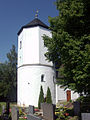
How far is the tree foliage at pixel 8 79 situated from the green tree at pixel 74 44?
2501cm

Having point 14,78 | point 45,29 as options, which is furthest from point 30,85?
point 14,78

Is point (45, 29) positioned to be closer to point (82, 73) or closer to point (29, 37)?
point (29, 37)

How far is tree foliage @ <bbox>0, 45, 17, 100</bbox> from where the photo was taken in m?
34.1

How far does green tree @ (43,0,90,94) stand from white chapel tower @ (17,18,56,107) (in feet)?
46.2

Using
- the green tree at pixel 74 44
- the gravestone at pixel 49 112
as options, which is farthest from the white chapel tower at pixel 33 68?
the green tree at pixel 74 44

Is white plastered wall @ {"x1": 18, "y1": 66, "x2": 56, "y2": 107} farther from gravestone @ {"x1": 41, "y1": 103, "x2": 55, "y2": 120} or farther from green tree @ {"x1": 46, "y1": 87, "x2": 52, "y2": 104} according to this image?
gravestone @ {"x1": 41, "y1": 103, "x2": 55, "y2": 120}

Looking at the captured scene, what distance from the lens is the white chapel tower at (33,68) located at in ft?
81.7

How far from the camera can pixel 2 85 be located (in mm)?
34188

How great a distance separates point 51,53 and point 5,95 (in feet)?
81.8

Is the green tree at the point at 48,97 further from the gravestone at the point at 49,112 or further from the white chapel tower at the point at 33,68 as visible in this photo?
the gravestone at the point at 49,112

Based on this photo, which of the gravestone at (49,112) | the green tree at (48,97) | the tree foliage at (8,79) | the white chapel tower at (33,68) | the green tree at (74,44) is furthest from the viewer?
the tree foliage at (8,79)

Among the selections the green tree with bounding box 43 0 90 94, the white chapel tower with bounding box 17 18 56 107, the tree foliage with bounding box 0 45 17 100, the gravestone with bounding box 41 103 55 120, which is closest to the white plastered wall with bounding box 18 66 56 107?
the white chapel tower with bounding box 17 18 56 107

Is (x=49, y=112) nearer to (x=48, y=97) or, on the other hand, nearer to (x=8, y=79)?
(x=48, y=97)

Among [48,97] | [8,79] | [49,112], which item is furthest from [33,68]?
[49,112]
